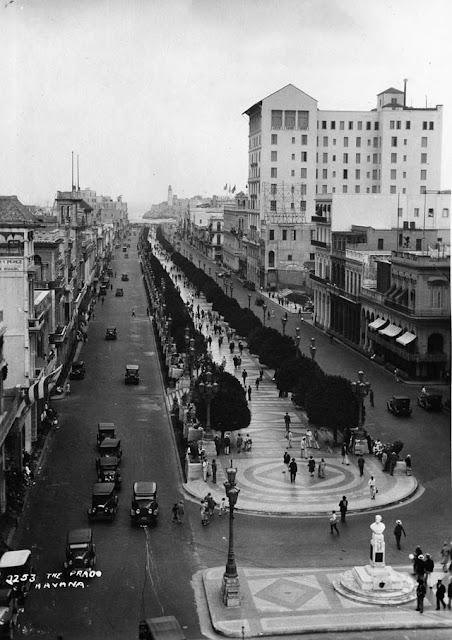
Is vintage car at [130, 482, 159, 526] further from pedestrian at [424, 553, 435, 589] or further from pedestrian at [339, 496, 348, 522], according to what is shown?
pedestrian at [424, 553, 435, 589]

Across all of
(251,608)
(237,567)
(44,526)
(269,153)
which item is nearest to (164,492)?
(44,526)

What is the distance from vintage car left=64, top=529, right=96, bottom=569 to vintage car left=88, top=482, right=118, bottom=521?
4.03 m

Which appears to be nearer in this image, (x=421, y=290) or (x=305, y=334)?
(x=421, y=290)

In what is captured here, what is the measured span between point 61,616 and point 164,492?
12545 mm

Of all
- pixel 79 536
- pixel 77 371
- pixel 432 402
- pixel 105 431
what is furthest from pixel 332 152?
pixel 79 536

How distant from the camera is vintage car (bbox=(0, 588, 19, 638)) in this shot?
23.8 metres

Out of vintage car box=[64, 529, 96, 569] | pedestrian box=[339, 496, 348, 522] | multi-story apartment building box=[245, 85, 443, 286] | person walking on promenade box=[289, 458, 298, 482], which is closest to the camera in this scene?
vintage car box=[64, 529, 96, 569]

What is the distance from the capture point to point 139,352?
78062 millimetres

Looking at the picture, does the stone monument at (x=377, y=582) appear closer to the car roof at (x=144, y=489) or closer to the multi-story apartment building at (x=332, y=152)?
the car roof at (x=144, y=489)

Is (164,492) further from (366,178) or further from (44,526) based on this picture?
(366,178)

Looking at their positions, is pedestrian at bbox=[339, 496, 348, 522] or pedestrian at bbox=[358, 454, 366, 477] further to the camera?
pedestrian at bbox=[358, 454, 366, 477]

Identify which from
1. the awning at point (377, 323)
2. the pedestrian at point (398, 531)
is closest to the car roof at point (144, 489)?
the pedestrian at point (398, 531)

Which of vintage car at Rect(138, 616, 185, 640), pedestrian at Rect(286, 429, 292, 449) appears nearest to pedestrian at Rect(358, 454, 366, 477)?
pedestrian at Rect(286, 429, 292, 449)

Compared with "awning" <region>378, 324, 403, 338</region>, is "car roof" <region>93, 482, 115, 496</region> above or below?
below
